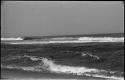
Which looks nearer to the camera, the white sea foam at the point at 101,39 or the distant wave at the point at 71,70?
the distant wave at the point at 71,70

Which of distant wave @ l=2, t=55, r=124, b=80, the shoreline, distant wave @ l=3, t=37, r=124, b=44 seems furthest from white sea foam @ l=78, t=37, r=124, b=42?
the shoreline

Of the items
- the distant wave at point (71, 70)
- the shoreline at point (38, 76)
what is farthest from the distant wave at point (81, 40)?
the shoreline at point (38, 76)

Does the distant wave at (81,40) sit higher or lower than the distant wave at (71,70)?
lower

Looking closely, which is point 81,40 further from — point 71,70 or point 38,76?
point 38,76

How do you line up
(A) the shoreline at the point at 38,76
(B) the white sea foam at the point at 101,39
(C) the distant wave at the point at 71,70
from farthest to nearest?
(B) the white sea foam at the point at 101,39 < (C) the distant wave at the point at 71,70 < (A) the shoreline at the point at 38,76

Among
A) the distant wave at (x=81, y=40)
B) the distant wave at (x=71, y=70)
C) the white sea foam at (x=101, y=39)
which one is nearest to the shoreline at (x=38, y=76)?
the distant wave at (x=71, y=70)

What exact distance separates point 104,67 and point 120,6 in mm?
8246

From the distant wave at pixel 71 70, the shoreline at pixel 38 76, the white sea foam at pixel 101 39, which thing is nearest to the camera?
the shoreline at pixel 38 76

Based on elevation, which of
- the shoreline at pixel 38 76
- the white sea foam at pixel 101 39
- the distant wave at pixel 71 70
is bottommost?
the white sea foam at pixel 101 39

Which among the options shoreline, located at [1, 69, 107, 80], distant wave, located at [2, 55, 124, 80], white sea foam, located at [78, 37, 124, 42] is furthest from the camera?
white sea foam, located at [78, 37, 124, 42]

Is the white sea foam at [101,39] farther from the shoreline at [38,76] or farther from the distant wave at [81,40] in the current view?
the shoreline at [38,76]

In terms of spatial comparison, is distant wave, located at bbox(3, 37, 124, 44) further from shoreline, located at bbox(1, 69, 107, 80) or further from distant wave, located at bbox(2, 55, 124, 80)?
shoreline, located at bbox(1, 69, 107, 80)

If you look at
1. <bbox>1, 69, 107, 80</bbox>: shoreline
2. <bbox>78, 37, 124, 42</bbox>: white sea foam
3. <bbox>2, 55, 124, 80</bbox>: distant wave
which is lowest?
<bbox>78, 37, 124, 42</bbox>: white sea foam

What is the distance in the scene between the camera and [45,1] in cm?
1589
